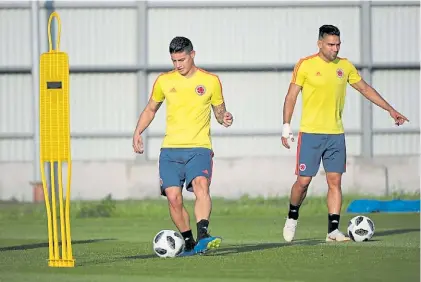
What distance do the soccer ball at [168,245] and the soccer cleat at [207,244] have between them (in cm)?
18

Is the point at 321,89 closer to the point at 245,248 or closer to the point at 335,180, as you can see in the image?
the point at 335,180

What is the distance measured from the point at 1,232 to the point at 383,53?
15.1 m

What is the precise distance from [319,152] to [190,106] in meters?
2.45

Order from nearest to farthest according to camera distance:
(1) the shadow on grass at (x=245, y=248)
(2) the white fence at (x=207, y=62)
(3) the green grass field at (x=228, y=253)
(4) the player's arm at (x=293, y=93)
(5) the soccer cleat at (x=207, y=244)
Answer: (3) the green grass field at (x=228, y=253)
(5) the soccer cleat at (x=207, y=244)
(1) the shadow on grass at (x=245, y=248)
(4) the player's arm at (x=293, y=93)
(2) the white fence at (x=207, y=62)

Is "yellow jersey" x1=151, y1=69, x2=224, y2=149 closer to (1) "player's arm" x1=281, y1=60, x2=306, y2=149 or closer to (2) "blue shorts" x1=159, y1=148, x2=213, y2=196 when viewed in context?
(2) "blue shorts" x1=159, y1=148, x2=213, y2=196

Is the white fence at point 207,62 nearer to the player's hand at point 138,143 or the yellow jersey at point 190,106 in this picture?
the yellow jersey at point 190,106

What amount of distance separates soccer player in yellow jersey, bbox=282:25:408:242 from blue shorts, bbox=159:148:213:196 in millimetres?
1848

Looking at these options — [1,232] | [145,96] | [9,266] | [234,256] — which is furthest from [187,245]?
[145,96]

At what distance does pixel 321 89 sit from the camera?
17219 millimetres

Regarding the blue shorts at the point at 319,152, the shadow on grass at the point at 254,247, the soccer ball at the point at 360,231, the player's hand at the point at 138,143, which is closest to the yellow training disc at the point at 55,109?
the player's hand at the point at 138,143

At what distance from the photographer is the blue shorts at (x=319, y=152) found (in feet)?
56.9

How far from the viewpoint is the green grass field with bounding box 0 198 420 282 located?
13.4 metres

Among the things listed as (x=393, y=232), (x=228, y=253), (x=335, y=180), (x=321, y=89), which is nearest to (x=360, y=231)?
(x=335, y=180)

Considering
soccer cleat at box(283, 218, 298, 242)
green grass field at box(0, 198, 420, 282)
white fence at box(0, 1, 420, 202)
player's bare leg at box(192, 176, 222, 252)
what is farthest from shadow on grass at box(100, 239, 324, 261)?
white fence at box(0, 1, 420, 202)
